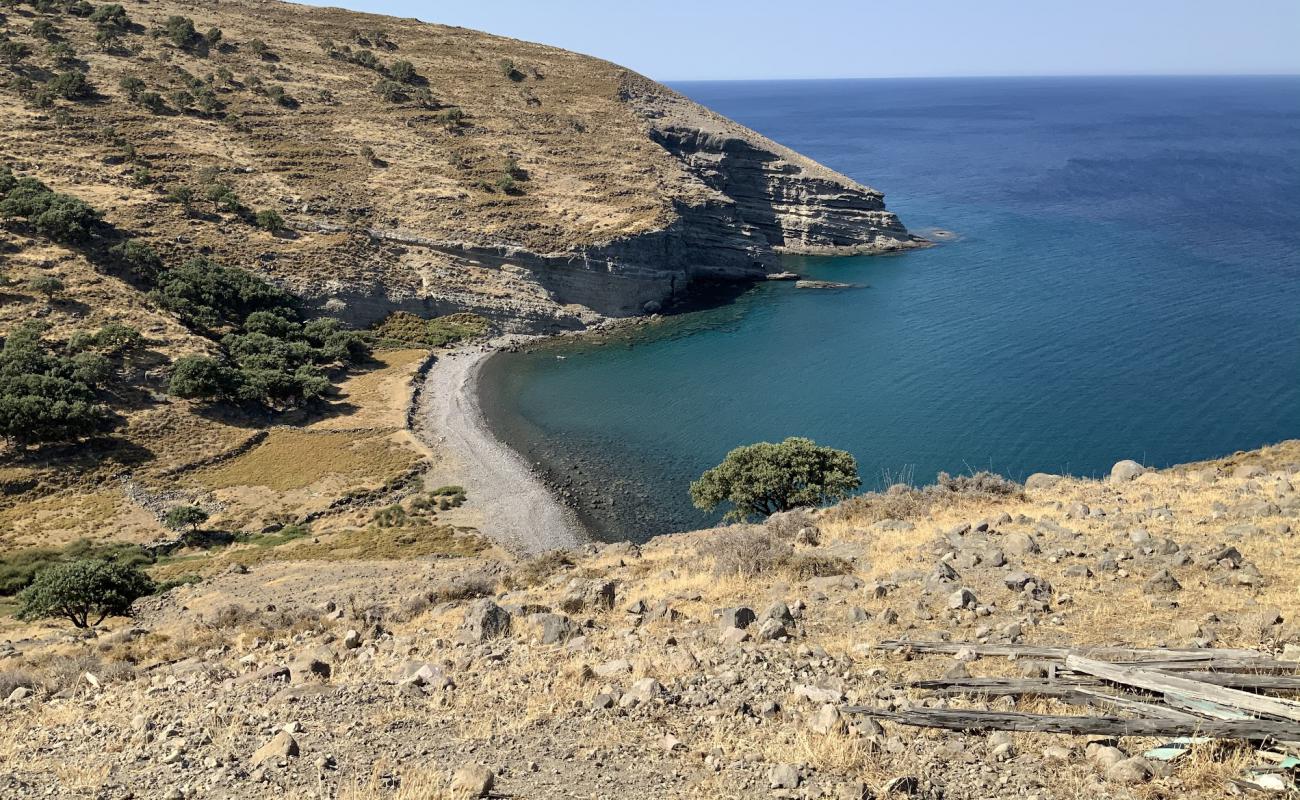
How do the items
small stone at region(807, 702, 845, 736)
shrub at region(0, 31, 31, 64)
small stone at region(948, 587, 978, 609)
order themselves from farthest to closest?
shrub at region(0, 31, 31, 64) → small stone at region(948, 587, 978, 609) → small stone at region(807, 702, 845, 736)

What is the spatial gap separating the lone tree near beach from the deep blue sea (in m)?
4.88

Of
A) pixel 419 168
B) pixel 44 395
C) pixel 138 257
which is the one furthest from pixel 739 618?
pixel 419 168

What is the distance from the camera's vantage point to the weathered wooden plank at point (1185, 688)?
29.3 ft

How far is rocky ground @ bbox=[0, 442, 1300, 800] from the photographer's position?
381 inches

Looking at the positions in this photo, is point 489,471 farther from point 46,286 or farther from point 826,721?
point 826,721

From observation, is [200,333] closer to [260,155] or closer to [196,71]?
[260,155]

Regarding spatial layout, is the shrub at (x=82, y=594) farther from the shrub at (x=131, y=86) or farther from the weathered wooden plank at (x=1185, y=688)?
the shrub at (x=131, y=86)

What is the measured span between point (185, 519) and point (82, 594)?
13779 mm

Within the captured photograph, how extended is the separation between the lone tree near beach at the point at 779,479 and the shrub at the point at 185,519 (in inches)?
959

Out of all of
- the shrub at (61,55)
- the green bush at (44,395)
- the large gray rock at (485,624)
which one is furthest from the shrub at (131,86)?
the large gray rock at (485,624)

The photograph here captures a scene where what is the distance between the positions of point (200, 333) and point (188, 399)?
957cm

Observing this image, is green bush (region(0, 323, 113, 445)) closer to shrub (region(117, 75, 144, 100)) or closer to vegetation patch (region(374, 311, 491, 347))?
vegetation patch (region(374, 311, 491, 347))

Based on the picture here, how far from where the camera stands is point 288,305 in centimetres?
6588

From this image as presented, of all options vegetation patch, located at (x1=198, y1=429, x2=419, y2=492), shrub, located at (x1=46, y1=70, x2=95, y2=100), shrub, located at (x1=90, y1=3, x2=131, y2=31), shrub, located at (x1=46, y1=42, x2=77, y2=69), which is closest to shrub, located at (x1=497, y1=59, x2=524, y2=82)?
shrub, located at (x1=90, y1=3, x2=131, y2=31)
